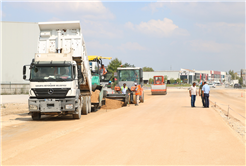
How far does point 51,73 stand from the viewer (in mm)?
12953

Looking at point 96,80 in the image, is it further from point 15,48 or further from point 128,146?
point 15,48

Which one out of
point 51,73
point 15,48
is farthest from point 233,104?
point 15,48

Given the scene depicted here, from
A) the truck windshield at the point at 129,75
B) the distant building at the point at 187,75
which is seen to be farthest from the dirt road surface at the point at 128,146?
the distant building at the point at 187,75

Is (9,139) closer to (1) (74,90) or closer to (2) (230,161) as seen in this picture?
(1) (74,90)

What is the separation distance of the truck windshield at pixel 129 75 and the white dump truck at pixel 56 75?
373 inches

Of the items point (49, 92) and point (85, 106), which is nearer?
point (49, 92)

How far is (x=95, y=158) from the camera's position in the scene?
249 inches

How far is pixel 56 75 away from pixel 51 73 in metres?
0.26

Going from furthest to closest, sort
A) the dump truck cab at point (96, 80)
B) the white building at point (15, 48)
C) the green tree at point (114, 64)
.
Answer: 1. the green tree at point (114, 64)
2. the white building at point (15, 48)
3. the dump truck cab at point (96, 80)

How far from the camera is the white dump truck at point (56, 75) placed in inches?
505

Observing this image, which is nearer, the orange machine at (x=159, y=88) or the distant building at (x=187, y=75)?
the orange machine at (x=159, y=88)

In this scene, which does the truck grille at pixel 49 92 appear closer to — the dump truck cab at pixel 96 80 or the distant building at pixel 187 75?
the dump truck cab at pixel 96 80

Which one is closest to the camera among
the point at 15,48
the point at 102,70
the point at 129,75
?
the point at 102,70

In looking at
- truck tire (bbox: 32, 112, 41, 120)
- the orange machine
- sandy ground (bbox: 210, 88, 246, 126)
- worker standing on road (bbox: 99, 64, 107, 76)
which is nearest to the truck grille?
truck tire (bbox: 32, 112, 41, 120)
